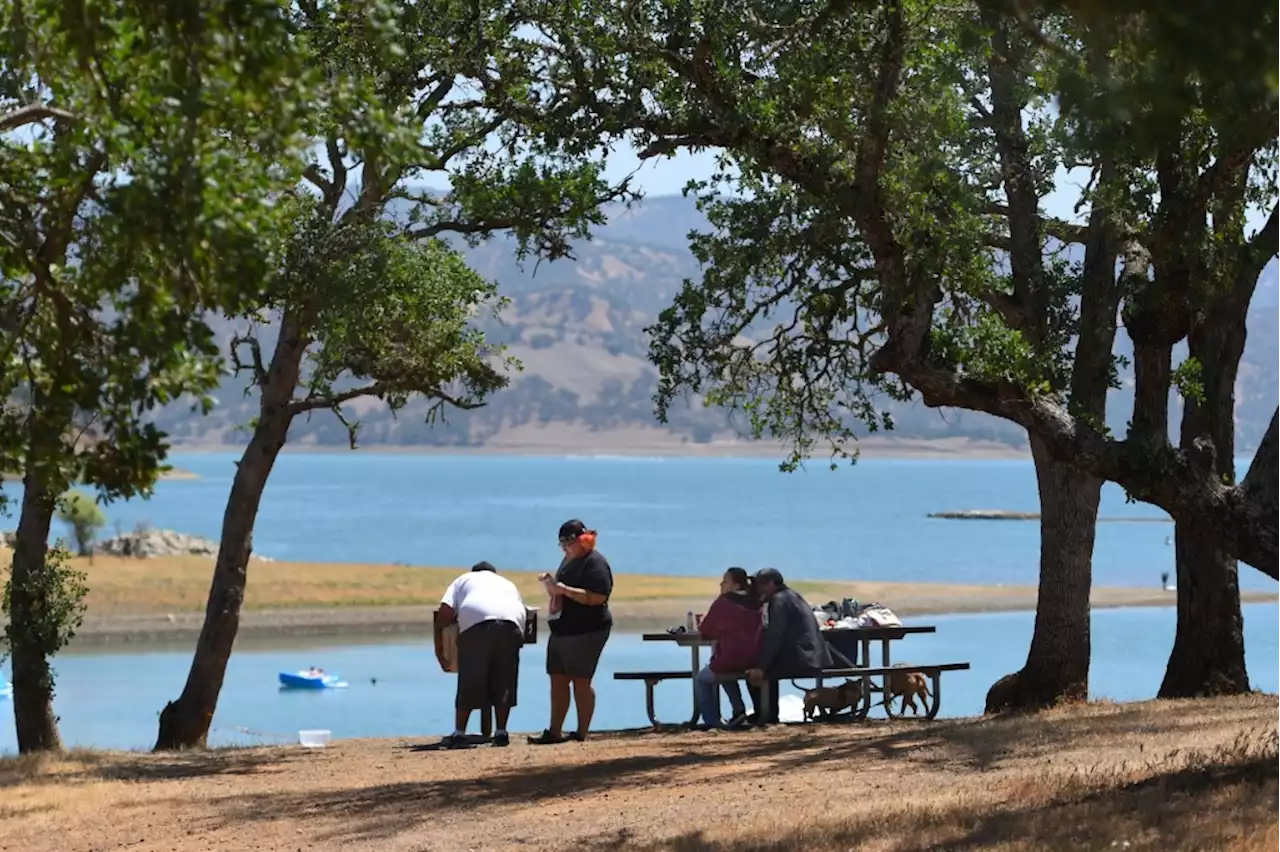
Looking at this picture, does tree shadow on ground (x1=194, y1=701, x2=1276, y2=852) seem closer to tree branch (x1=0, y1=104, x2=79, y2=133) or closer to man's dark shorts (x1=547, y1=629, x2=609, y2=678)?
man's dark shorts (x1=547, y1=629, x2=609, y2=678)

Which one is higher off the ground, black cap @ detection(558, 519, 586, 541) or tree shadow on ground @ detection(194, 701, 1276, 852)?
black cap @ detection(558, 519, 586, 541)

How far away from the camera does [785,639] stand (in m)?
15.9

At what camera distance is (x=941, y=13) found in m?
12.4

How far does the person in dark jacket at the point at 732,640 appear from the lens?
1614 centimetres

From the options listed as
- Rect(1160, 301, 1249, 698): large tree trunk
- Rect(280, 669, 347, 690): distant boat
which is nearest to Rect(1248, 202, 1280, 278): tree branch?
Rect(1160, 301, 1249, 698): large tree trunk

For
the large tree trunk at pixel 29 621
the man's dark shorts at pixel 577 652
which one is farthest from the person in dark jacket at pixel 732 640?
the large tree trunk at pixel 29 621

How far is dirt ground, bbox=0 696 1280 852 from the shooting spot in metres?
9.12

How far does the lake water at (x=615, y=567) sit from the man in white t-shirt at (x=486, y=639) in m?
10.1

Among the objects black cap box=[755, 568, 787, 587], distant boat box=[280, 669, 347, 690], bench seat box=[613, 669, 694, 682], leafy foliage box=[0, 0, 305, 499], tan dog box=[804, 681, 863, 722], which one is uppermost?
leafy foliage box=[0, 0, 305, 499]

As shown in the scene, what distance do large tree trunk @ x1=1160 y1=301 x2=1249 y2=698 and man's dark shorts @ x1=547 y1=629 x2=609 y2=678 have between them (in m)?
5.07

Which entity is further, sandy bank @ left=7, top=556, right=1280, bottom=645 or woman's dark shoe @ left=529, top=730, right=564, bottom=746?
sandy bank @ left=7, top=556, right=1280, bottom=645

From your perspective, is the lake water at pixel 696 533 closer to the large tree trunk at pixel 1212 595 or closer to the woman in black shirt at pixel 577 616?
the large tree trunk at pixel 1212 595

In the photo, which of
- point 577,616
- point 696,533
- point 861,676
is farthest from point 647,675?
point 696,533

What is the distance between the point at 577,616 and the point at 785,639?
2093mm
